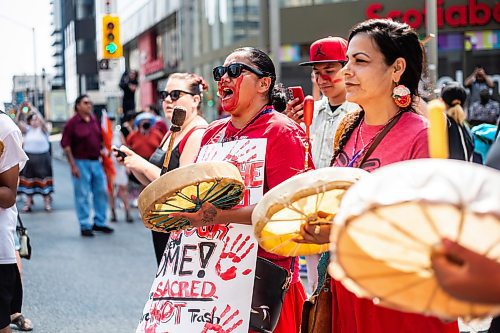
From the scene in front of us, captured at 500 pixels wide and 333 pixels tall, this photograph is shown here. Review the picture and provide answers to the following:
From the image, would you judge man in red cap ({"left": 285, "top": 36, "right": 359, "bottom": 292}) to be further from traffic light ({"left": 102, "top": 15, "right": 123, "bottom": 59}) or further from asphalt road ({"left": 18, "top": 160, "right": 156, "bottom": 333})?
traffic light ({"left": 102, "top": 15, "right": 123, "bottom": 59})

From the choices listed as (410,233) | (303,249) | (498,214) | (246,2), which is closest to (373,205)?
(410,233)

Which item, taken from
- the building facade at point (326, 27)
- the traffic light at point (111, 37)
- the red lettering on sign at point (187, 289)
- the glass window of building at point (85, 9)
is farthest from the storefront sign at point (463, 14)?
the glass window of building at point (85, 9)

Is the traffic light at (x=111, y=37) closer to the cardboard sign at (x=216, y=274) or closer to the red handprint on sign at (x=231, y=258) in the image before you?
the cardboard sign at (x=216, y=274)

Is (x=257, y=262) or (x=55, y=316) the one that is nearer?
(x=257, y=262)

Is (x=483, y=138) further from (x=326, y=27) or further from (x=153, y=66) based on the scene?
(x=153, y=66)

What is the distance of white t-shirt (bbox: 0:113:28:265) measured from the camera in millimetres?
4570

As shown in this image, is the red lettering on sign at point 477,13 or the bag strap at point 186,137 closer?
the bag strap at point 186,137

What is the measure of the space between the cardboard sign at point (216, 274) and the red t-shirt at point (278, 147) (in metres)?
0.04

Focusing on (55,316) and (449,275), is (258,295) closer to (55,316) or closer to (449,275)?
(449,275)

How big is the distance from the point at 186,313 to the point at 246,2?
2737 centimetres

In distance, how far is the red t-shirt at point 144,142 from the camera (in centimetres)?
1381

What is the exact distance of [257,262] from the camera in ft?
12.2

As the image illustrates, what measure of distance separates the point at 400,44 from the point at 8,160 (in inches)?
90.6

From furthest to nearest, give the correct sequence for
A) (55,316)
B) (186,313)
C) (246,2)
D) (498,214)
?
1. (246,2)
2. (55,316)
3. (186,313)
4. (498,214)
